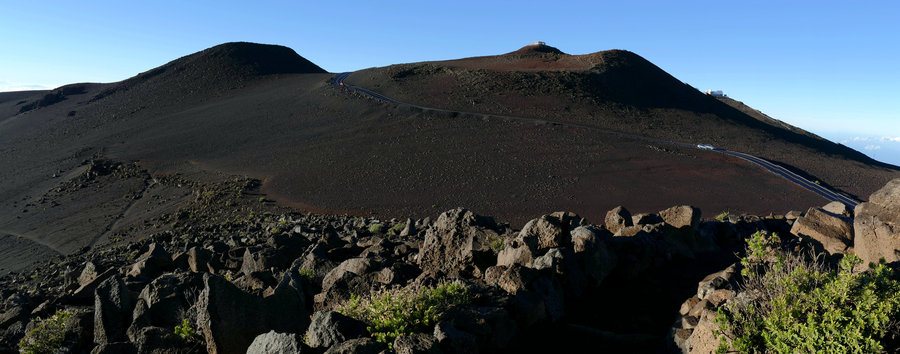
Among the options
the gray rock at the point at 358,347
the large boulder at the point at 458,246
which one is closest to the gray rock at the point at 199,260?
the large boulder at the point at 458,246

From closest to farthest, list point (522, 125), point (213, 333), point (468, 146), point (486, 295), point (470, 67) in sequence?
point (213, 333), point (486, 295), point (468, 146), point (522, 125), point (470, 67)

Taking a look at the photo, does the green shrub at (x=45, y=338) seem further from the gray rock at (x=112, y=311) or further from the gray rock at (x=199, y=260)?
the gray rock at (x=199, y=260)

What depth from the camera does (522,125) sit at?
37.5 metres

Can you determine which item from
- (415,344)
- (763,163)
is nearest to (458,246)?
(415,344)

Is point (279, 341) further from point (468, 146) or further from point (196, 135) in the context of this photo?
point (196, 135)

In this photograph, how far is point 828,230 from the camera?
37.6ft

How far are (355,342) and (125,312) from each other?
4.92 m

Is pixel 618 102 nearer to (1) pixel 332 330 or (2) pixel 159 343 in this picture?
(1) pixel 332 330

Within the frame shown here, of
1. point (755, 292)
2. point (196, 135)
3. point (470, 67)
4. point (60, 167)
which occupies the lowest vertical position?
point (60, 167)

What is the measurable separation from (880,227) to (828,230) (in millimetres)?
2403

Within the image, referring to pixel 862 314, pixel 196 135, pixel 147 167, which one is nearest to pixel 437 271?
pixel 862 314

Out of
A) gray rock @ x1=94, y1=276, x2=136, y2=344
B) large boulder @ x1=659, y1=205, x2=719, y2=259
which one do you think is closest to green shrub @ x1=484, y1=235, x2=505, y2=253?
large boulder @ x1=659, y1=205, x2=719, y2=259

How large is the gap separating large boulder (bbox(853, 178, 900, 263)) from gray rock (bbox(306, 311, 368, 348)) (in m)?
9.33

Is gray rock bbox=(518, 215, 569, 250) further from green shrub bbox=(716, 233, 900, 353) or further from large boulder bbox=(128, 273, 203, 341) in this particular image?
large boulder bbox=(128, 273, 203, 341)
